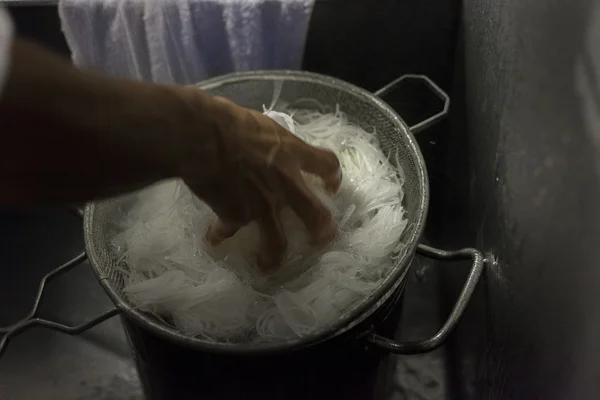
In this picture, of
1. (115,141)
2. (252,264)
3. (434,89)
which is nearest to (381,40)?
(434,89)

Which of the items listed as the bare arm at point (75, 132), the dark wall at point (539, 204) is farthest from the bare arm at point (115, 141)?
the dark wall at point (539, 204)

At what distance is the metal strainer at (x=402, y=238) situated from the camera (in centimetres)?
61

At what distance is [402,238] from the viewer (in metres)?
Answer: 0.77

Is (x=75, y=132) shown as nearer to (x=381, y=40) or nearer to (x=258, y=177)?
(x=258, y=177)

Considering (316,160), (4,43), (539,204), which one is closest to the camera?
(4,43)

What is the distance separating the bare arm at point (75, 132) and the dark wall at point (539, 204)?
0.35m

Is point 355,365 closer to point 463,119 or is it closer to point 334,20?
point 463,119

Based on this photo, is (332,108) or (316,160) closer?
(316,160)

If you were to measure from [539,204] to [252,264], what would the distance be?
0.35 m

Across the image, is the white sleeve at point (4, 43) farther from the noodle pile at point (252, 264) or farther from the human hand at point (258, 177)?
the noodle pile at point (252, 264)

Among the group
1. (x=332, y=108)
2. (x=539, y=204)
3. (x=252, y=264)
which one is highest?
(x=539, y=204)

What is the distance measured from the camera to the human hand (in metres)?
0.52

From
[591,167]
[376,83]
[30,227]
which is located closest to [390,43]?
[376,83]

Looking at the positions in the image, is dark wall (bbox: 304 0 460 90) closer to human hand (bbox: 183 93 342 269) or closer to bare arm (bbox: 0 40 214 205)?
human hand (bbox: 183 93 342 269)
